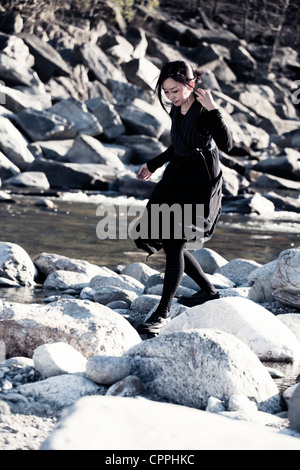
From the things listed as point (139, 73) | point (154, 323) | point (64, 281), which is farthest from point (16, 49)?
point (154, 323)

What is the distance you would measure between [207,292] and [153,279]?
51.1 inches

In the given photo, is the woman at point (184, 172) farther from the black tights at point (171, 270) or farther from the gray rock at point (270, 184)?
the gray rock at point (270, 184)

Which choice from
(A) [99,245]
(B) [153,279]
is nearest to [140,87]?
(A) [99,245]

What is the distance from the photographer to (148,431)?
2.12m

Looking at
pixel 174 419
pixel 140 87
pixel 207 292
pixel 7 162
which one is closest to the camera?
pixel 174 419

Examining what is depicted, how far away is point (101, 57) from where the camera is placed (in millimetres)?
25016

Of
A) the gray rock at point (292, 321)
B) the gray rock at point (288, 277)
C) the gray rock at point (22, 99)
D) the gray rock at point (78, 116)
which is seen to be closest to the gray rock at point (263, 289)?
the gray rock at point (288, 277)

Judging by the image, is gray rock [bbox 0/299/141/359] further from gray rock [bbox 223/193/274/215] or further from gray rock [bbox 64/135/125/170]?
gray rock [bbox 64/135/125/170]

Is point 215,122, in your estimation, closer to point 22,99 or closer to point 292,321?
point 292,321

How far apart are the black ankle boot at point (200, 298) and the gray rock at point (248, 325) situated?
1.96ft
